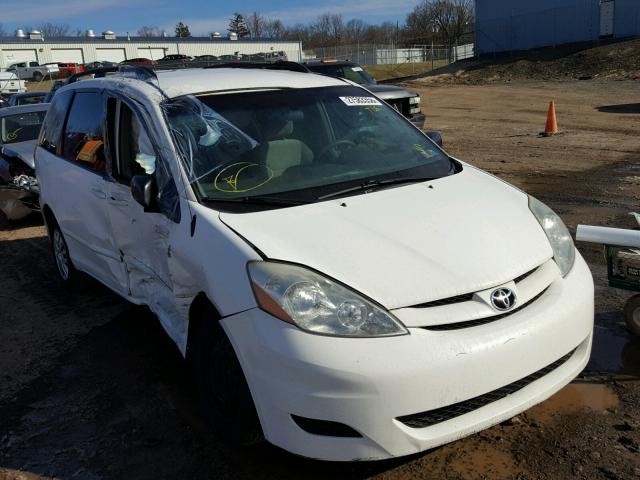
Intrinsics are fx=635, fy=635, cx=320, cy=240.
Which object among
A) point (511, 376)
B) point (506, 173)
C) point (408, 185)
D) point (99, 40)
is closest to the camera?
point (511, 376)

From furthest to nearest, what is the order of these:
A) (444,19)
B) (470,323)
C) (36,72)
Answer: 1. (444,19)
2. (36,72)
3. (470,323)

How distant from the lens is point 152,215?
12.0 ft

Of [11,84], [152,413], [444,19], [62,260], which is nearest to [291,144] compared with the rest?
[152,413]

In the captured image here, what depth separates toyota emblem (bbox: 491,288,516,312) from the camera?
8.92ft

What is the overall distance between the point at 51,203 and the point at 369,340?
4.12 metres

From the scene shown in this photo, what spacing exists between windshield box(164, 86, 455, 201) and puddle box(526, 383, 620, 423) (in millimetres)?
1422

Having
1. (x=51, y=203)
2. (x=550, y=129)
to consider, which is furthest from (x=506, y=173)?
(x=51, y=203)

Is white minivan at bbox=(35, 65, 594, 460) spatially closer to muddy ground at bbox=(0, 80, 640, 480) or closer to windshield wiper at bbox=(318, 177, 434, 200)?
windshield wiper at bbox=(318, 177, 434, 200)

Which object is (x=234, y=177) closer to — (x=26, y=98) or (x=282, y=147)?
(x=282, y=147)

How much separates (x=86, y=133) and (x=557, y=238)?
11.5 ft

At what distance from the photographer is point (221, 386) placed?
3.02 m

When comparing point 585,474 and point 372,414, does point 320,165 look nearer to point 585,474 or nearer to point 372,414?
A: point 372,414

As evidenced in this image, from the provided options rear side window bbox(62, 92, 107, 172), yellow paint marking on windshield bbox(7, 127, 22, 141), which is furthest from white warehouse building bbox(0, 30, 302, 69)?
rear side window bbox(62, 92, 107, 172)

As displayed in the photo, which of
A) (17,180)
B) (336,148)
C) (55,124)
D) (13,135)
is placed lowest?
(17,180)
